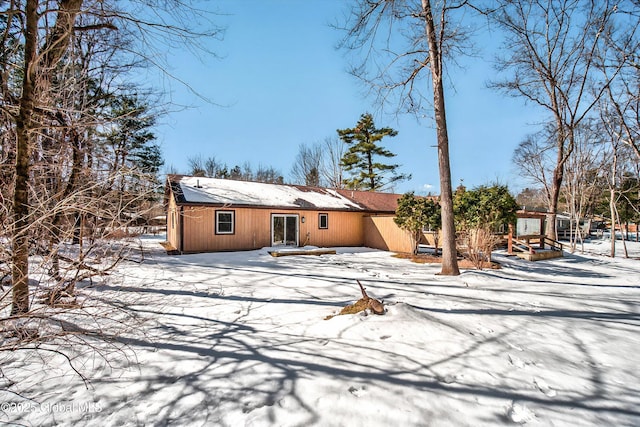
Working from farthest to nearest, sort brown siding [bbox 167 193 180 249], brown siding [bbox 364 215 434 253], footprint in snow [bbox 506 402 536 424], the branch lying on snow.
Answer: brown siding [bbox 364 215 434 253] → brown siding [bbox 167 193 180 249] → the branch lying on snow → footprint in snow [bbox 506 402 536 424]

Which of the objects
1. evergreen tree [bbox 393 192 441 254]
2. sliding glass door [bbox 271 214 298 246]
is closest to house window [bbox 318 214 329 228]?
sliding glass door [bbox 271 214 298 246]

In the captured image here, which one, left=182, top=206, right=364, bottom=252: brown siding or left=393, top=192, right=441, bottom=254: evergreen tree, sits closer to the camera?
left=393, top=192, right=441, bottom=254: evergreen tree

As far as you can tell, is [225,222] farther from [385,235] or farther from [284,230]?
[385,235]

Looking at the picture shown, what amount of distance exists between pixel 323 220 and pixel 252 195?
3984mm

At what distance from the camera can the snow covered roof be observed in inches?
482

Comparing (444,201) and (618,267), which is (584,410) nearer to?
(444,201)

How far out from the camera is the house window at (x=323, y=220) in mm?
14818

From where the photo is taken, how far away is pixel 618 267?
9883mm

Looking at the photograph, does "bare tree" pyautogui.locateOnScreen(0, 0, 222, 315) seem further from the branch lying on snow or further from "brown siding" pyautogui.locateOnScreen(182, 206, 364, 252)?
"brown siding" pyautogui.locateOnScreen(182, 206, 364, 252)

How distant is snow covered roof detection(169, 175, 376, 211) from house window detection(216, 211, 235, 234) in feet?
1.81

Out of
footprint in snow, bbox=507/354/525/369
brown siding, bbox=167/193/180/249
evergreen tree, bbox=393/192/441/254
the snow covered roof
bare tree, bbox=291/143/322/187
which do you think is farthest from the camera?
bare tree, bbox=291/143/322/187

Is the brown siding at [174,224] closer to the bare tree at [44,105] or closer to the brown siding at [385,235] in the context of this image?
the bare tree at [44,105]

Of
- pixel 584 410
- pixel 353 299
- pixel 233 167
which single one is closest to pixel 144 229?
pixel 353 299

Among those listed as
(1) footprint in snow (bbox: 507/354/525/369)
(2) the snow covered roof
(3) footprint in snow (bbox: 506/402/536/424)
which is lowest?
(3) footprint in snow (bbox: 506/402/536/424)
